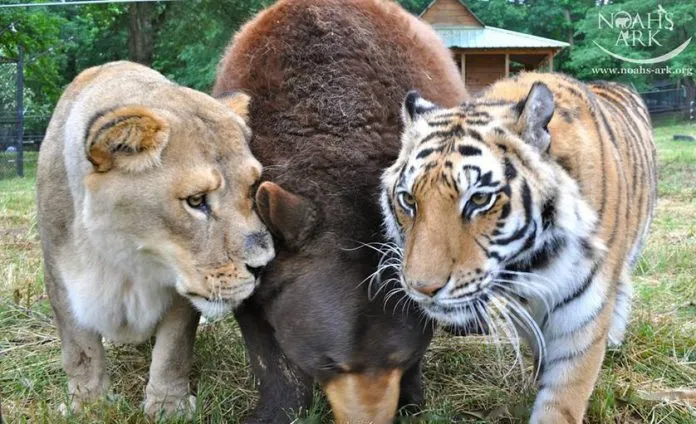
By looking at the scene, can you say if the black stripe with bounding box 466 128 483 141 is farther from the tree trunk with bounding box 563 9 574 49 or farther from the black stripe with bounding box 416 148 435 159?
the tree trunk with bounding box 563 9 574 49

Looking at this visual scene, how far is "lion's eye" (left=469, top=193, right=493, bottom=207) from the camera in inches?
120

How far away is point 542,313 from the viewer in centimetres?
363

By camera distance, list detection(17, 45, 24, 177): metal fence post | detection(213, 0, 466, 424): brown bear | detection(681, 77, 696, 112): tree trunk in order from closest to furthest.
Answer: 1. detection(213, 0, 466, 424): brown bear
2. detection(17, 45, 24, 177): metal fence post
3. detection(681, 77, 696, 112): tree trunk

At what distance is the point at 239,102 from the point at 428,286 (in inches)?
54.7

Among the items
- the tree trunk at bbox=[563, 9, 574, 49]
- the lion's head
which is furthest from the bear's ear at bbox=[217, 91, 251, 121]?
the tree trunk at bbox=[563, 9, 574, 49]

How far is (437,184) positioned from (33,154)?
2071 cm

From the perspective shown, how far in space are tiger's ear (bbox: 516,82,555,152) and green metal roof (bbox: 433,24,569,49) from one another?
18.9 meters

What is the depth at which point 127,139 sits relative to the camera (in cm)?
327

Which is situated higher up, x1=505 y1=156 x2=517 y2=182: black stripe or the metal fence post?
x1=505 y1=156 x2=517 y2=182: black stripe

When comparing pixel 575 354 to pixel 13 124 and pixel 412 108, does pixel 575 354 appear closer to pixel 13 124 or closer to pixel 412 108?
pixel 412 108

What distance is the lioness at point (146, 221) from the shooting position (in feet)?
10.9

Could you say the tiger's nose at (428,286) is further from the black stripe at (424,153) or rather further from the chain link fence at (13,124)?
the chain link fence at (13,124)

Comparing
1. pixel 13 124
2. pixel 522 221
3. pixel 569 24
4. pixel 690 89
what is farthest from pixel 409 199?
pixel 569 24

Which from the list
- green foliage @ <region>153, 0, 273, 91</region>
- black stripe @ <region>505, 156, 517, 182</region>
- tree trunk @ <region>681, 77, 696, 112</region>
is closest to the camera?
black stripe @ <region>505, 156, 517, 182</region>
